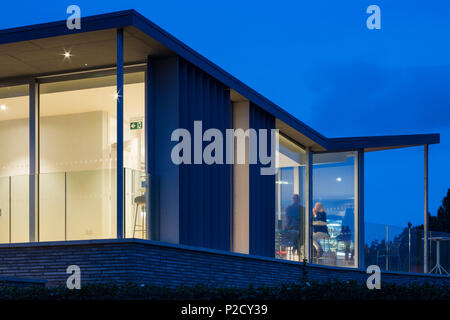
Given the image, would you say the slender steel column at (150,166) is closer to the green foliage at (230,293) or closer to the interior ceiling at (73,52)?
the interior ceiling at (73,52)

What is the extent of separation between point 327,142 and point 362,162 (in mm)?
1266

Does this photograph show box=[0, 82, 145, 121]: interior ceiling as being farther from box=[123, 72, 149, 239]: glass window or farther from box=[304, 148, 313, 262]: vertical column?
box=[304, 148, 313, 262]: vertical column

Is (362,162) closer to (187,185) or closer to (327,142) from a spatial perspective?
(327,142)

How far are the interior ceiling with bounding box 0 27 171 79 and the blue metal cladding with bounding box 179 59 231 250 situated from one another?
981mm

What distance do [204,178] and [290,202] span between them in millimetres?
5352

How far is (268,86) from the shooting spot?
130m

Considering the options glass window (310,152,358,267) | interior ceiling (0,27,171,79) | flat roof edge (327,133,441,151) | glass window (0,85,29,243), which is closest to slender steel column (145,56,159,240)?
interior ceiling (0,27,171,79)

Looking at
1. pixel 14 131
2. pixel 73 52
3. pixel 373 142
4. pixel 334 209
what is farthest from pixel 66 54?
pixel 373 142

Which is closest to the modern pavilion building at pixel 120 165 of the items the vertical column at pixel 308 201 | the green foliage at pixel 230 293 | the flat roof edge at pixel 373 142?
the green foliage at pixel 230 293

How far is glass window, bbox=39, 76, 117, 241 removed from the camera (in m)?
10.6

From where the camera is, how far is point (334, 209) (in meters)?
19.3

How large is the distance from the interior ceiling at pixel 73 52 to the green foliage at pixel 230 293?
4227 millimetres

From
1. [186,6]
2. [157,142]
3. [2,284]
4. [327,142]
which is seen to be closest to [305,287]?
[2,284]

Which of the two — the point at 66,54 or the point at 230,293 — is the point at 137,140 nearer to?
the point at 66,54
